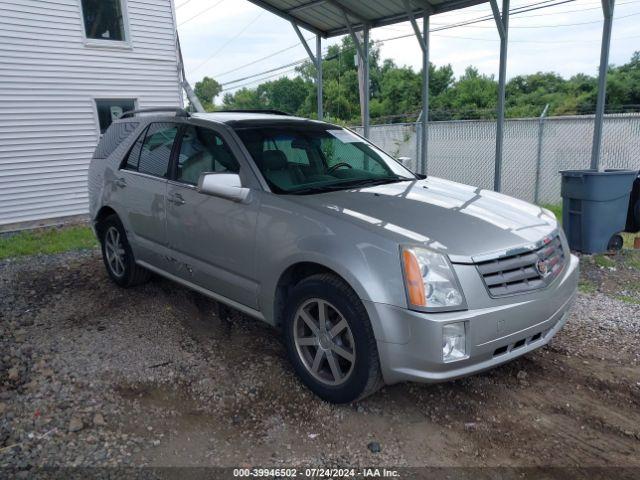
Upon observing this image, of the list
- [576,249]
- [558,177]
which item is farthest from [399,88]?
[576,249]

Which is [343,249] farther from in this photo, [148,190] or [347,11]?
[347,11]

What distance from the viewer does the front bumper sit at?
8.54ft

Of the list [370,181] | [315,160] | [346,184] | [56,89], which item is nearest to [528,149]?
[370,181]

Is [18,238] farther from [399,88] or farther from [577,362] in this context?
[399,88]

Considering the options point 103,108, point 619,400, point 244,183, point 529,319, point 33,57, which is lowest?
point 619,400

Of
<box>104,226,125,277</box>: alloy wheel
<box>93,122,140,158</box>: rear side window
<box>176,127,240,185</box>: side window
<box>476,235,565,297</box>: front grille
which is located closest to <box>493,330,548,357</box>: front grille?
<box>476,235,565,297</box>: front grille

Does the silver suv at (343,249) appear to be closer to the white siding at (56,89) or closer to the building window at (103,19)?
the white siding at (56,89)

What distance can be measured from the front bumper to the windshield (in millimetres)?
1318

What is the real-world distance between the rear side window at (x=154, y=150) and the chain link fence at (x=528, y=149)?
8664 mm

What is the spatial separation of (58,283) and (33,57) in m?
6.45

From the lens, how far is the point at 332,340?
304 centimetres

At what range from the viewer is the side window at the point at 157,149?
441 centimetres

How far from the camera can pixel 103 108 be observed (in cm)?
1113

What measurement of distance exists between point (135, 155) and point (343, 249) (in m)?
2.90
